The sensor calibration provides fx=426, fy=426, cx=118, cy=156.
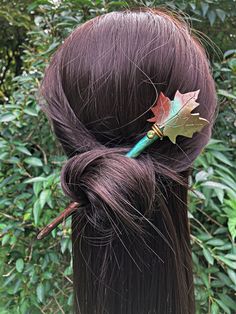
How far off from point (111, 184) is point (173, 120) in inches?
5.2

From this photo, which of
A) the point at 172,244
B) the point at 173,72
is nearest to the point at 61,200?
the point at 172,244

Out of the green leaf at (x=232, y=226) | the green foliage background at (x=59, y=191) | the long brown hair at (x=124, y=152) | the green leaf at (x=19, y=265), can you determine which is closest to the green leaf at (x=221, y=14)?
the green foliage background at (x=59, y=191)

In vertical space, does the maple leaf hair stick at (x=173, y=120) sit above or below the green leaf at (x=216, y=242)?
above

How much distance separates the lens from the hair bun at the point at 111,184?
587mm

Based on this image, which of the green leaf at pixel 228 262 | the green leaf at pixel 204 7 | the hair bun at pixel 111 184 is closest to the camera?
the hair bun at pixel 111 184

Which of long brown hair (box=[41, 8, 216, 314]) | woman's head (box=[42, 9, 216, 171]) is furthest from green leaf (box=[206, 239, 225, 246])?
woman's head (box=[42, 9, 216, 171])

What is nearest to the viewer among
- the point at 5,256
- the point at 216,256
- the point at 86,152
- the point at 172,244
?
the point at 86,152

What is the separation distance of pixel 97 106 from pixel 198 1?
3.14ft

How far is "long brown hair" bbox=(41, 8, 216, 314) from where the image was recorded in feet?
2.02

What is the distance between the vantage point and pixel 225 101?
1.44 m

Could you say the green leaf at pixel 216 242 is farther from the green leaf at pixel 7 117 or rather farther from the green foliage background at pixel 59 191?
the green leaf at pixel 7 117

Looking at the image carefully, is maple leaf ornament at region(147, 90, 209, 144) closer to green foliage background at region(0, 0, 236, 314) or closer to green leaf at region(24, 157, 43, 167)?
green foliage background at region(0, 0, 236, 314)

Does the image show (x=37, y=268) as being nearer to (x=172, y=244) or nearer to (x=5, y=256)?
(x=5, y=256)

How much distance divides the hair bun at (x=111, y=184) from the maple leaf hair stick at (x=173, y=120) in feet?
0.10
